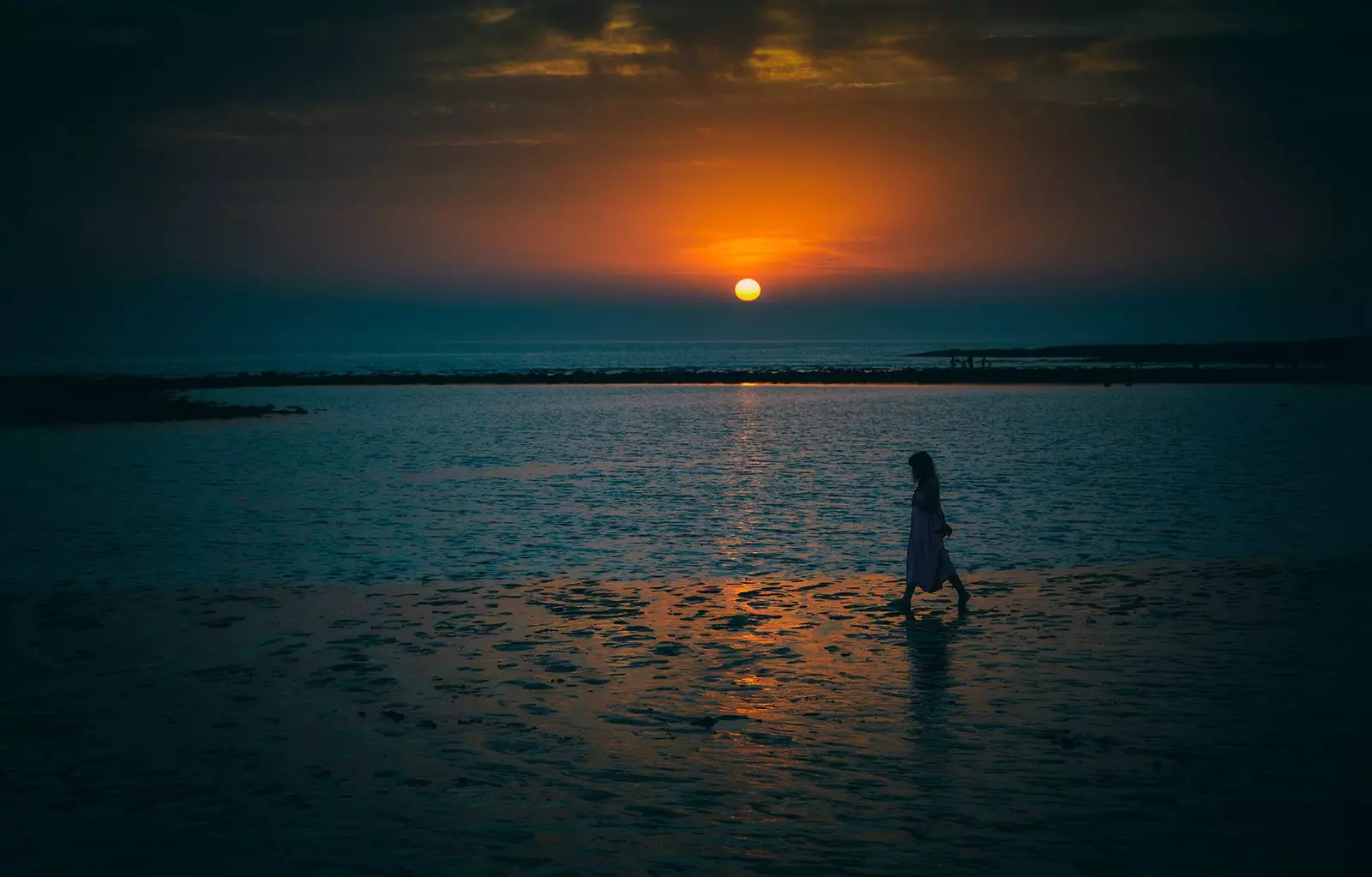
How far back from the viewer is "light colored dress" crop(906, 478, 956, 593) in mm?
14344

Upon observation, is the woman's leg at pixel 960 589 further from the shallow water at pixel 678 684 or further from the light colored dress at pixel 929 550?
the shallow water at pixel 678 684

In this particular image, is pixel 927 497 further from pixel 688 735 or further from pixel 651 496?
pixel 651 496

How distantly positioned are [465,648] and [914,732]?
562 cm

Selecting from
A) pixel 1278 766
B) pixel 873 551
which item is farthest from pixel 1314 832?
pixel 873 551

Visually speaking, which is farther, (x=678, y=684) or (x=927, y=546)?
(x=927, y=546)

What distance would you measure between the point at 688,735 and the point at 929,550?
5.94 metres

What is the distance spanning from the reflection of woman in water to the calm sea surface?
2.83 metres

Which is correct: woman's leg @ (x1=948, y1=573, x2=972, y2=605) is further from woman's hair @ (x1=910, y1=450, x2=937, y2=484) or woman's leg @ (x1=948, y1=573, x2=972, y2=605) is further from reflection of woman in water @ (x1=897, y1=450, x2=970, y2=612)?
woman's hair @ (x1=910, y1=450, x2=937, y2=484)

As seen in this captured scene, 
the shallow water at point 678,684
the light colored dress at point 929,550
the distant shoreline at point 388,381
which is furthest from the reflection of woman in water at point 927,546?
the distant shoreline at point 388,381

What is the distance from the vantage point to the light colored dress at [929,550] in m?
14.3

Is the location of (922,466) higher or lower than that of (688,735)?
higher

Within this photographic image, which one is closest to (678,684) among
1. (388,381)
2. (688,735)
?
(688,735)

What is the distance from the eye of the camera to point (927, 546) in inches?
567

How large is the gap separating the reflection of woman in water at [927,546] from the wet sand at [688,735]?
0.48 meters
